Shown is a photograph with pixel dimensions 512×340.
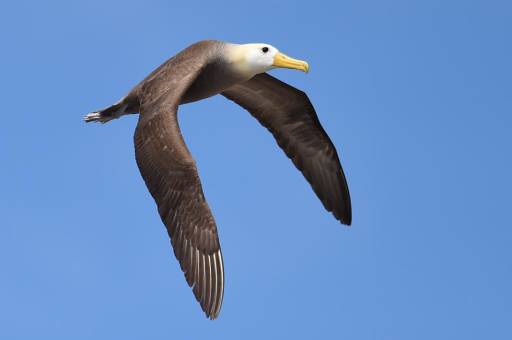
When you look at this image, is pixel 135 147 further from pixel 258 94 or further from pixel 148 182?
pixel 258 94

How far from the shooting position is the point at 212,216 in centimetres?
1338

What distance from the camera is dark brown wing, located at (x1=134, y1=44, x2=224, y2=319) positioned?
13.1 m

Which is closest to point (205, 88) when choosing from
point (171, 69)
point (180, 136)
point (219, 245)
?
point (171, 69)

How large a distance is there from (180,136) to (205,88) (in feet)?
5.58

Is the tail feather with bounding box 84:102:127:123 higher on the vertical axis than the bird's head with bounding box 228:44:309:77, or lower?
lower

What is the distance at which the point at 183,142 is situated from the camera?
13711 millimetres

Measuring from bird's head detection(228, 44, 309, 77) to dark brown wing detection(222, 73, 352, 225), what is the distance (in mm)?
1458

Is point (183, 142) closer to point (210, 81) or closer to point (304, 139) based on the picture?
point (210, 81)

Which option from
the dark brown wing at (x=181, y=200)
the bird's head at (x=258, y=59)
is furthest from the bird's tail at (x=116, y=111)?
the bird's head at (x=258, y=59)

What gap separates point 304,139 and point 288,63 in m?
1.86

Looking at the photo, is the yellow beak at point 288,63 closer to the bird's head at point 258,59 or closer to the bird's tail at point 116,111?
the bird's head at point 258,59

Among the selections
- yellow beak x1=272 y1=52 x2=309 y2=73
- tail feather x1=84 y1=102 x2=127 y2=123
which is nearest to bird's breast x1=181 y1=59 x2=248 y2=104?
yellow beak x1=272 y1=52 x2=309 y2=73

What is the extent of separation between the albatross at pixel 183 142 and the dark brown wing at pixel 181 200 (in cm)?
1

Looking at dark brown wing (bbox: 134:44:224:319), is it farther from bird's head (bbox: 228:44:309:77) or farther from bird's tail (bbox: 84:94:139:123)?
bird's head (bbox: 228:44:309:77)
